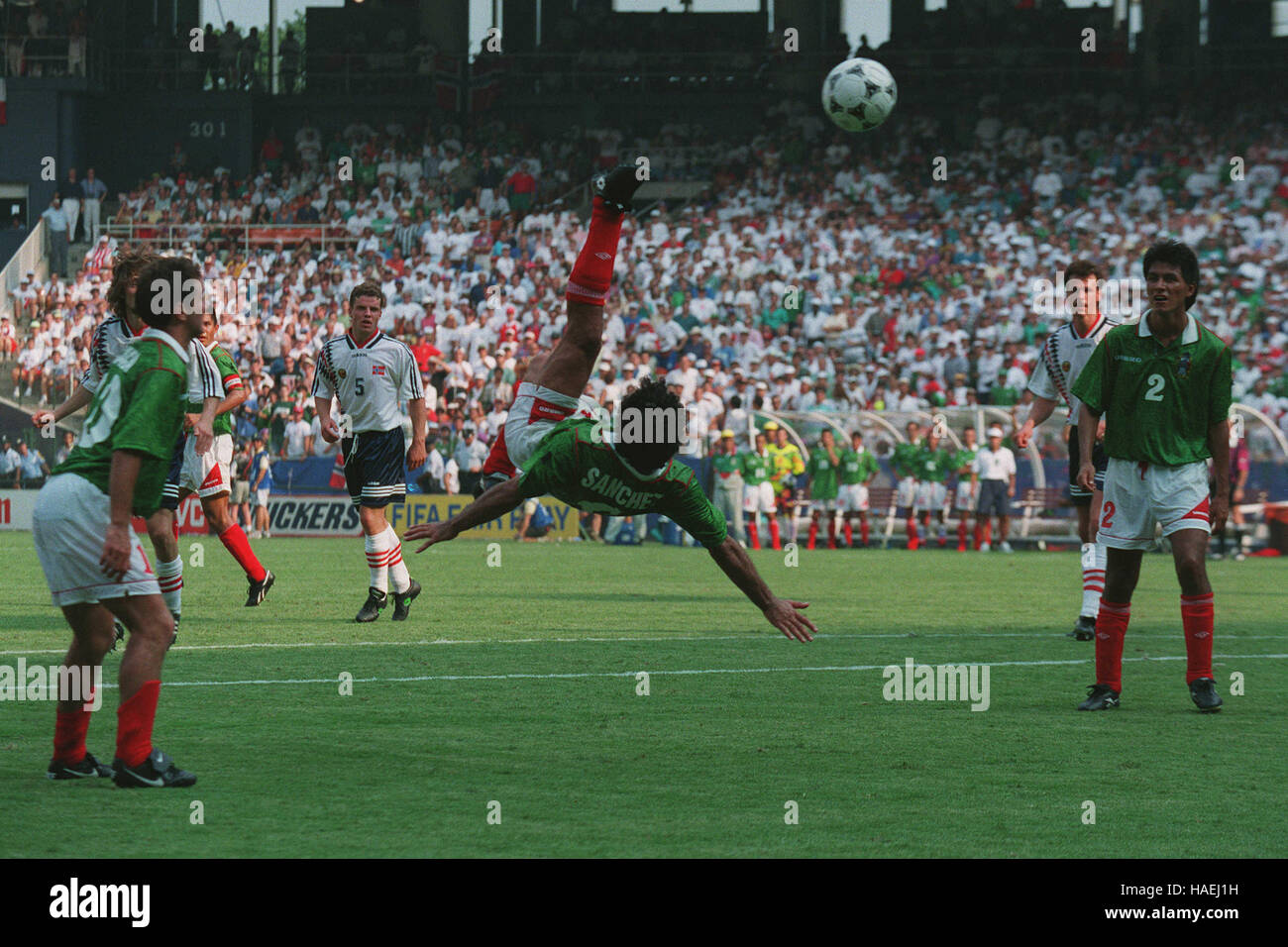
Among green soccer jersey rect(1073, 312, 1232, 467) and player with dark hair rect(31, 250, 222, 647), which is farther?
player with dark hair rect(31, 250, 222, 647)

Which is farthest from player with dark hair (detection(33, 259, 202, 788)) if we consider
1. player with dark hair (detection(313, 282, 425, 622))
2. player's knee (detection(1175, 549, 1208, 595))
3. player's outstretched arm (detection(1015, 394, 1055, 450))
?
player's outstretched arm (detection(1015, 394, 1055, 450))

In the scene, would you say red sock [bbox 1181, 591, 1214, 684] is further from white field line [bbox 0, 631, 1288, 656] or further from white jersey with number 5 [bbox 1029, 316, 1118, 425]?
white field line [bbox 0, 631, 1288, 656]

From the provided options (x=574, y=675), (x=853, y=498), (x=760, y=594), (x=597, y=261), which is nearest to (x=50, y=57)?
(x=853, y=498)

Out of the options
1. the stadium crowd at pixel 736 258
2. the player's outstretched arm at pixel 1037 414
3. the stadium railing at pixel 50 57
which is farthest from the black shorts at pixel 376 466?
the stadium railing at pixel 50 57

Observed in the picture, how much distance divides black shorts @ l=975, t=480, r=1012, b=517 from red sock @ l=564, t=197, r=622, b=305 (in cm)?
1889

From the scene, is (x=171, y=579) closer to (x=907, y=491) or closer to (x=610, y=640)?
(x=610, y=640)

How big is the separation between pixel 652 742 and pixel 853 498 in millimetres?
20156

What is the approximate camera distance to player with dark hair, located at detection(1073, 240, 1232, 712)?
853cm

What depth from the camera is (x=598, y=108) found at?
137ft

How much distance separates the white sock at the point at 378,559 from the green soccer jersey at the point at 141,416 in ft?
20.8

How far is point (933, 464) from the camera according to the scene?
2705 centimetres
